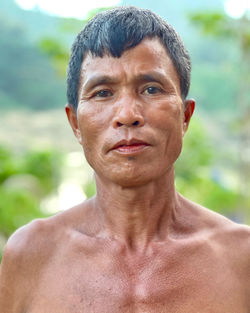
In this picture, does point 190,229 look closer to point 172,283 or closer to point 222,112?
point 172,283

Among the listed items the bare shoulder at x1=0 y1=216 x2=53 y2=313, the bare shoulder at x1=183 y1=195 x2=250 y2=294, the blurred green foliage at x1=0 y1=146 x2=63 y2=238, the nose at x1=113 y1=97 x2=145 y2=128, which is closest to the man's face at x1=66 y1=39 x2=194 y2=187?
the nose at x1=113 y1=97 x2=145 y2=128

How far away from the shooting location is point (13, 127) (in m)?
21.1

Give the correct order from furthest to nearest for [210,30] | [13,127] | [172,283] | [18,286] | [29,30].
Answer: [29,30] < [13,127] < [210,30] < [18,286] < [172,283]

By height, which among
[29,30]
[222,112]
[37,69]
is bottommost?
[222,112]

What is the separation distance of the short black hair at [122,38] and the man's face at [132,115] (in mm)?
31

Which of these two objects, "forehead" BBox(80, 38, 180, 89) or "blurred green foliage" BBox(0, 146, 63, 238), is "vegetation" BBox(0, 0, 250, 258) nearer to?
"blurred green foliage" BBox(0, 146, 63, 238)

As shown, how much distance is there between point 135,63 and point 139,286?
2.64 ft

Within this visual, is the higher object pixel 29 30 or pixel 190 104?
pixel 190 104

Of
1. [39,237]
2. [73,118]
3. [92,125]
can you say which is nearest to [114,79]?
[92,125]

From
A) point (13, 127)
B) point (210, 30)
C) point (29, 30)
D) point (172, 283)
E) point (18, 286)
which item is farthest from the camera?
point (29, 30)

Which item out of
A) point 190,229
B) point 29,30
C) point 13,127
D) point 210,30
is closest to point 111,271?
point 190,229

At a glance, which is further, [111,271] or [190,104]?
[190,104]

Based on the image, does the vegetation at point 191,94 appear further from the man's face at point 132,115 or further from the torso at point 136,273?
the man's face at point 132,115

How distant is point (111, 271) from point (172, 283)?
0.75 feet
